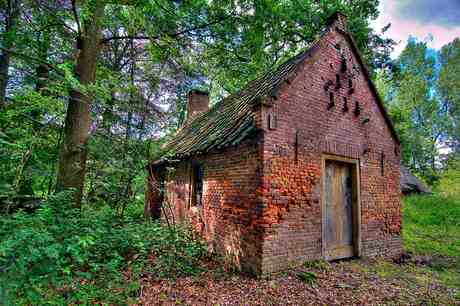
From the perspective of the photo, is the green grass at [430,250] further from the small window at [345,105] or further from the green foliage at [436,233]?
the small window at [345,105]

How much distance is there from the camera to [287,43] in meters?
15.6

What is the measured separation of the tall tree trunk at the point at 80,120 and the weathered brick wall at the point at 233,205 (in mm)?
3203

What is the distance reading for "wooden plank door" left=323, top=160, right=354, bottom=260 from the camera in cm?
682

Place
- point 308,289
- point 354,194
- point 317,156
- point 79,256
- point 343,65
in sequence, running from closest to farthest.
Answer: point 79,256, point 308,289, point 317,156, point 354,194, point 343,65

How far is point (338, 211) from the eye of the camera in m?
7.09

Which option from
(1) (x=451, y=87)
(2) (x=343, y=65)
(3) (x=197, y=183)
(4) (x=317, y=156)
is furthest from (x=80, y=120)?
(1) (x=451, y=87)

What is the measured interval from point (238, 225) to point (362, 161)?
13.7 feet

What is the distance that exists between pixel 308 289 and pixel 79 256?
4045 mm

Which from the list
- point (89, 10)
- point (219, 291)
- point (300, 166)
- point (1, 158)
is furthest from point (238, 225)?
point (89, 10)

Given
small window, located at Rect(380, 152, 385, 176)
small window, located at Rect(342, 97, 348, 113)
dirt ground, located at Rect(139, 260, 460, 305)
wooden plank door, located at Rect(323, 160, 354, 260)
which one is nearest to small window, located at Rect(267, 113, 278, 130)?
wooden plank door, located at Rect(323, 160, 354, 260)

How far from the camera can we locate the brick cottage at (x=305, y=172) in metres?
5.64

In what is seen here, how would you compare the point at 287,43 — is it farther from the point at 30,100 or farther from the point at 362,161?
the point at 30,100

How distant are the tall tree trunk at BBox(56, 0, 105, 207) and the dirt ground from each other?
133 inches

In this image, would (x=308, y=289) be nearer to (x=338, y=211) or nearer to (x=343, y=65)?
(x=338, y=211)
